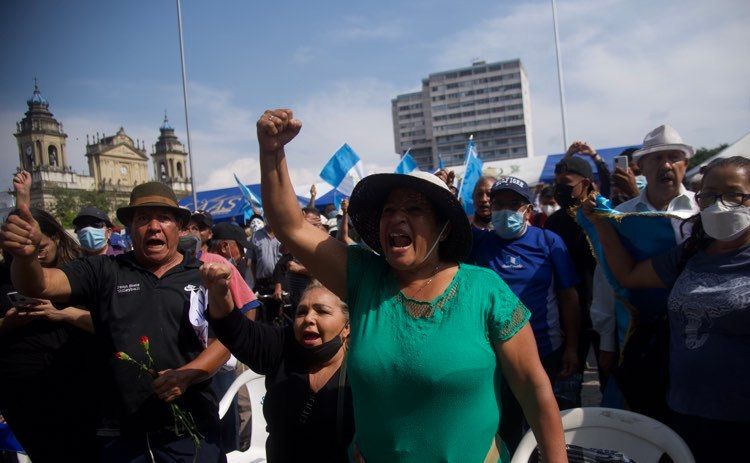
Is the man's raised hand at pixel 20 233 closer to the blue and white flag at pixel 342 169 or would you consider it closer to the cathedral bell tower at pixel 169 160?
the blue and white flag at pixel 342 169

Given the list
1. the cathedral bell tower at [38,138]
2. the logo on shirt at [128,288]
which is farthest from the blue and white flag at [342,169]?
the cathedral bell tower at [38,138]

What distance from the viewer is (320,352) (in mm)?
2605

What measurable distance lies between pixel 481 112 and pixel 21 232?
502 ft

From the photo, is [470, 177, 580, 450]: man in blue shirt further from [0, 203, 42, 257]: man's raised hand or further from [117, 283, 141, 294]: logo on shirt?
[0, 203, 42, 257]: man's raised hand

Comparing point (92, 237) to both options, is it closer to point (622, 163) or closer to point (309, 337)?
point (309, 337)

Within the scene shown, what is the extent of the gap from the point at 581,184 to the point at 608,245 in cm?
33

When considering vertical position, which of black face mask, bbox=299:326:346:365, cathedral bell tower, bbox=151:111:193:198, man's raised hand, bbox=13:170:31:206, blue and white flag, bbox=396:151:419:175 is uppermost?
cathedral bell tower, bbox=151:111:193:198

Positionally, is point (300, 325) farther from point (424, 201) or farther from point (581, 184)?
point (581, 184)

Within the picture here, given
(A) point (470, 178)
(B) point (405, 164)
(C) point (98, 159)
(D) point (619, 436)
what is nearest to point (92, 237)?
(D) point (619, 436)

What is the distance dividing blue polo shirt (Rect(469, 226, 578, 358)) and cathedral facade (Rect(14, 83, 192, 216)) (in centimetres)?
7785

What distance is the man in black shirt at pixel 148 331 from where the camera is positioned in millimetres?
2621

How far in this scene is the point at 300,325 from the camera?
8.80 feet

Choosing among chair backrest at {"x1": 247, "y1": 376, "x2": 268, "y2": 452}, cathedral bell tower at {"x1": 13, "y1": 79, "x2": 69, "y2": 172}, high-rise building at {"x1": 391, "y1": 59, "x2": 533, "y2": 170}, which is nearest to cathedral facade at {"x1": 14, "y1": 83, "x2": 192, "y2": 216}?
cathedral bell tower at {"x1": 13, "y1": 79, "x2": 69, "y2": 172}

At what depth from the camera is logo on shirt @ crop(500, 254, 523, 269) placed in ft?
11.4
